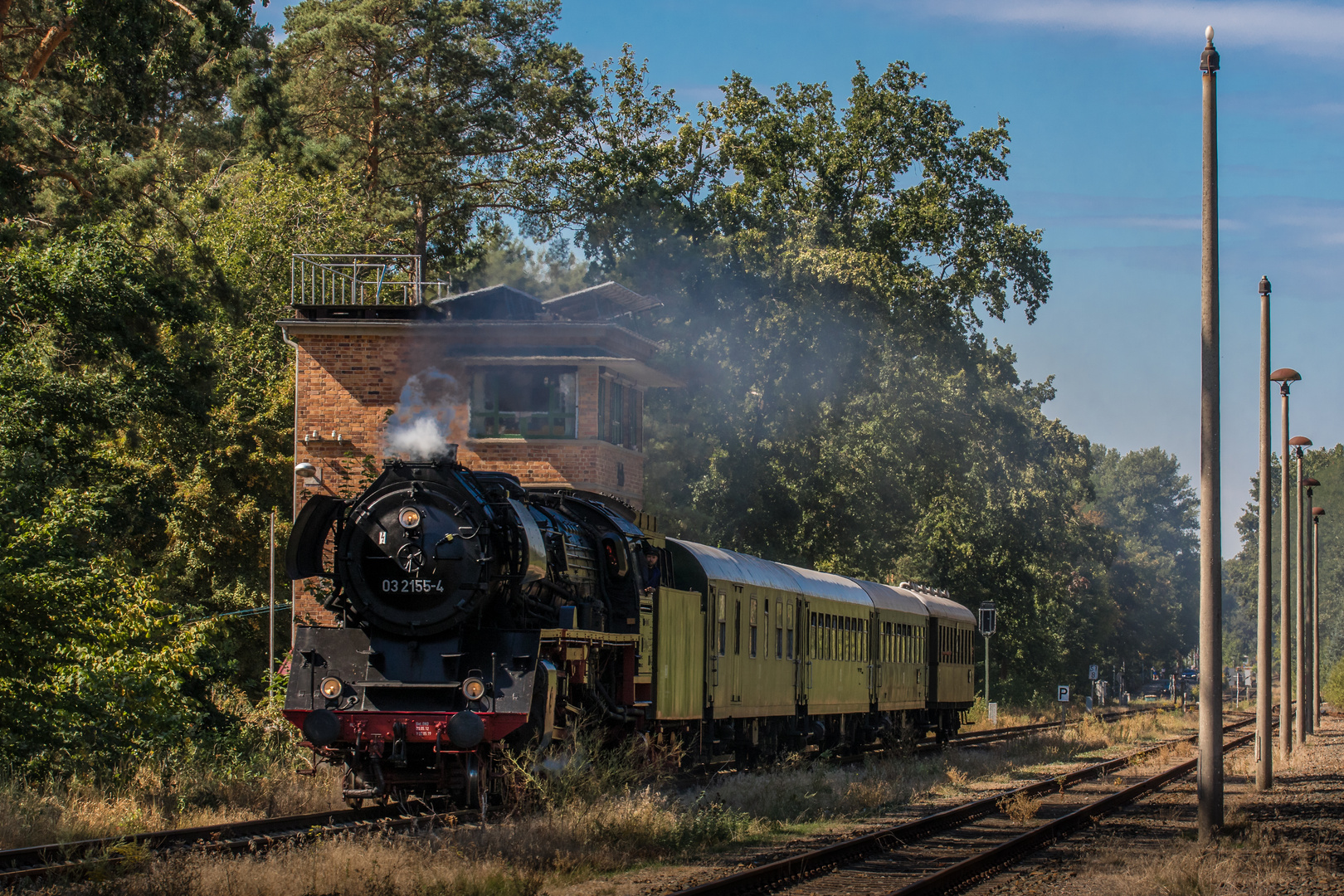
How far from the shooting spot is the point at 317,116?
43.2 metres

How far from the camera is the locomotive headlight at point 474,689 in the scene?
12281 mm

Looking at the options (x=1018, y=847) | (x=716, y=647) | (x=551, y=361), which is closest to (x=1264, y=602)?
(x=716, y=647)

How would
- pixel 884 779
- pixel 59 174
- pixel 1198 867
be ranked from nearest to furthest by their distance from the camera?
pixel 1198 867, pixel 884 779, pixel 59 174

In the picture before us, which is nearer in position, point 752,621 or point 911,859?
point 911,859

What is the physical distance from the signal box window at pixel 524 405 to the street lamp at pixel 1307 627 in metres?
15.4

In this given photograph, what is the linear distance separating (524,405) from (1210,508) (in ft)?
54.5

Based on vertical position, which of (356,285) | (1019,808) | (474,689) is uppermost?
(356,285)

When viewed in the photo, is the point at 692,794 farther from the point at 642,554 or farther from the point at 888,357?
the point at 888,357

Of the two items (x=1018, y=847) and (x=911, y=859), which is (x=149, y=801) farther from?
(x=1018, y=847)

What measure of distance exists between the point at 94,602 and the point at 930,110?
3068 cm

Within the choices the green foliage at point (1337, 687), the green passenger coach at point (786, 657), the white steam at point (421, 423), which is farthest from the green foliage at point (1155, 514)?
the white steam at point (421, 423)

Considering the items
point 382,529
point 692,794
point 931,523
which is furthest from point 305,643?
point 931,523

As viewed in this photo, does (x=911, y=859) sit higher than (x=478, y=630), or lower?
lower

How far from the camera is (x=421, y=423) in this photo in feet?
49.1
